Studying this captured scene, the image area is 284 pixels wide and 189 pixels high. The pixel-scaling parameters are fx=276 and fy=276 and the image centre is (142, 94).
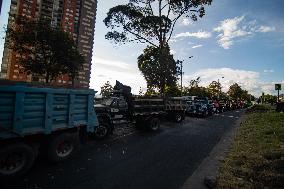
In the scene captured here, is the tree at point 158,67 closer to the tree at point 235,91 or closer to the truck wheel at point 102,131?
the truck wheel at point 102,131

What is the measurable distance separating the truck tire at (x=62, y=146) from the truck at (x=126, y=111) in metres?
3.52

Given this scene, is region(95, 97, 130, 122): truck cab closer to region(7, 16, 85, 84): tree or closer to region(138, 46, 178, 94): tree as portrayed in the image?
region(138, 46, 178, 94): tree

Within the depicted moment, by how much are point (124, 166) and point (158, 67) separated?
1031 inches

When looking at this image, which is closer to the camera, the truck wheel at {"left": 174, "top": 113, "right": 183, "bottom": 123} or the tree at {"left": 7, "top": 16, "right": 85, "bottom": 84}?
the truck wheel at {"left": 174, "top": 113, "right": 183, "bottom": 123}

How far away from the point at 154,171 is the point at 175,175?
0.67 metres

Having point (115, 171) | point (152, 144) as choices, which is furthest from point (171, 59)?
point (115, 171)

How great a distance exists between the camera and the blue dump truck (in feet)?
23.2

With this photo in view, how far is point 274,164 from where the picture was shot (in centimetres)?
838

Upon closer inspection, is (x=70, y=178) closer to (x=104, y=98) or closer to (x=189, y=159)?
(x=189, y=159)

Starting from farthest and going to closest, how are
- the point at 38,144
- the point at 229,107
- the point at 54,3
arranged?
the point at 54,3 → the point at 229,107 → the point at 38,144

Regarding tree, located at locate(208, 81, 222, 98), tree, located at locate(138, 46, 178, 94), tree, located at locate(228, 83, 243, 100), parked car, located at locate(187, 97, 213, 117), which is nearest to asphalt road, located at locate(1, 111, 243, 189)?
parked car, located at locate(187, 97, 213, 117)

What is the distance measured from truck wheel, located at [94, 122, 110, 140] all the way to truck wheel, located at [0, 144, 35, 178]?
5299 mm

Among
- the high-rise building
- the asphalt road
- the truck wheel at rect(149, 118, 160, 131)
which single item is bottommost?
the asphalt road

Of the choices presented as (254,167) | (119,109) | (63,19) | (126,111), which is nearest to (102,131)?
(119,109)
